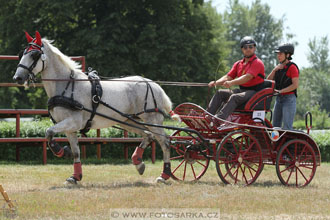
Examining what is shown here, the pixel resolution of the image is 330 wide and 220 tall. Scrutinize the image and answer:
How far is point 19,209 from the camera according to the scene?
23.2 feet

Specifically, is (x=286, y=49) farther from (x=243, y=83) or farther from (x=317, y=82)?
(x=317, y=82)

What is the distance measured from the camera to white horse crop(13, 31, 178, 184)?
9.20 m

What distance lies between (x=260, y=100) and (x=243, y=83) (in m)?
0.41

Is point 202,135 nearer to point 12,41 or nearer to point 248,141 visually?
point 248,141

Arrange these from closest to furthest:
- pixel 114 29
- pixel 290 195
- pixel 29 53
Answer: pixel 290 195 → pixel 29 53 → pixel 114 29

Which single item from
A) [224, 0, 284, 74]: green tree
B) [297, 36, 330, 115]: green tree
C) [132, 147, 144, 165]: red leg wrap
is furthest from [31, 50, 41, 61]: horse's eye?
[297, 36, 330, 115]: green tree

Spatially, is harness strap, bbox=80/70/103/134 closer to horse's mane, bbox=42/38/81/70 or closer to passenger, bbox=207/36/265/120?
horse's mane, bbox=42/38/81/70

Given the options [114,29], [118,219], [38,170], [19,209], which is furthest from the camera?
[114,29]

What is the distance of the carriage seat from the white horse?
4.60ft

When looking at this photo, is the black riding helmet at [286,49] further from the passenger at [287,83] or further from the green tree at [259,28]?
the green tree at [259,28]

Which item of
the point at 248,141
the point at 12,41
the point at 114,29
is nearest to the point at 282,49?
the point at 248,141

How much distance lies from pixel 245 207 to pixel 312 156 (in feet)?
10.1

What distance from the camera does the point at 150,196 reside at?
818 cm

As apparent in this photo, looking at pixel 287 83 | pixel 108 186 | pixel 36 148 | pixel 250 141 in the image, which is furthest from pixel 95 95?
pixel 36 148
